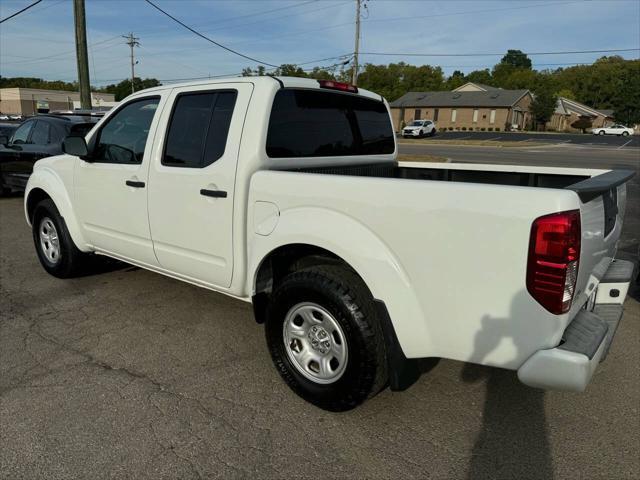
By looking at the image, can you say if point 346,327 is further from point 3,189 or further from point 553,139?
point 553,139

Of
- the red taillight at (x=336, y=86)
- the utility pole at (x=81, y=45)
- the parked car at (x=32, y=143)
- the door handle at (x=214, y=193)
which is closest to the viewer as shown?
the door handle at (x=214, y=193)

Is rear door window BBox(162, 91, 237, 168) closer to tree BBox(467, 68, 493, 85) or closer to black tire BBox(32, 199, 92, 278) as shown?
black tire BBox(32, 199, 92, 278)

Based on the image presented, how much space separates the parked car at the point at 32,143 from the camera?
8750mm

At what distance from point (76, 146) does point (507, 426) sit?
3.91 m

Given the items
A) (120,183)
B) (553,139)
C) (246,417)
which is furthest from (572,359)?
(553,139)

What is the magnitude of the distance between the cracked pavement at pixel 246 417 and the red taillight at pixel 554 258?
975mm

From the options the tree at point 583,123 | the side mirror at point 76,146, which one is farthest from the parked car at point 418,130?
the side mirror at point 76,146

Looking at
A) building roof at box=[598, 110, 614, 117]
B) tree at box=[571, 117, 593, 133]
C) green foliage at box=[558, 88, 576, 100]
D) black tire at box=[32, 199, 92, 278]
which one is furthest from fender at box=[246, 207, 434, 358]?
green foliage at box=[558, 88, 576, 100]

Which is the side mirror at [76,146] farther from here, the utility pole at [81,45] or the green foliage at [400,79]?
the green foliage at [400,79]

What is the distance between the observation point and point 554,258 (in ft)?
6.81

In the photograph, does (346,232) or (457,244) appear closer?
(457,244)

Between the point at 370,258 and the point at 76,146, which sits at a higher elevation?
the point at 76,146

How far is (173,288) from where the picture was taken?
498 cm

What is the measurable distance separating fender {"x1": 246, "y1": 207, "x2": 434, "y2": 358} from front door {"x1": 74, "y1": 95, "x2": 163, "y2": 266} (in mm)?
1625
